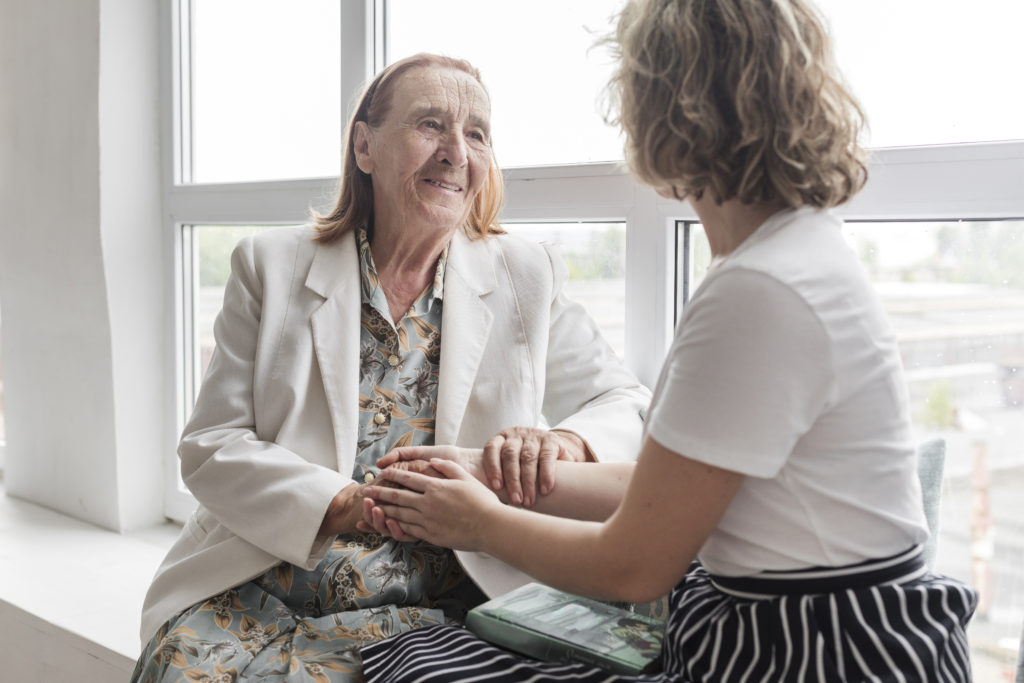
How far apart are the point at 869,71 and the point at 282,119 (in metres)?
1.70

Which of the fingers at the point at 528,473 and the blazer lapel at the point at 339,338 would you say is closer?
the fingers at the point at 528,473

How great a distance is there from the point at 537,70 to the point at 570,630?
132cm

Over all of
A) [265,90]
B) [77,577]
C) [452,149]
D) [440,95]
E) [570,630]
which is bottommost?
[77,577]

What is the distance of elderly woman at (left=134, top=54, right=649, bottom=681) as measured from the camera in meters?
1.62

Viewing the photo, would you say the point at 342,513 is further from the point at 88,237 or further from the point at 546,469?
the point at 88,237

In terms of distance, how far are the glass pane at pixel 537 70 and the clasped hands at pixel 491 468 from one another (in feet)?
2.43

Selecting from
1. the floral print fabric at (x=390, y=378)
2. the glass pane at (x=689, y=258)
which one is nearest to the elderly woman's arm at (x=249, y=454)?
the floral print fabric at (x=390, y=378)

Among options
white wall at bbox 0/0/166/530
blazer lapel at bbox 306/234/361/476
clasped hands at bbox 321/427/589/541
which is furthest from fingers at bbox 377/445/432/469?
white wall at bbox 0/0/166/530

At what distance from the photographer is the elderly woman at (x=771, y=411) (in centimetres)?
97

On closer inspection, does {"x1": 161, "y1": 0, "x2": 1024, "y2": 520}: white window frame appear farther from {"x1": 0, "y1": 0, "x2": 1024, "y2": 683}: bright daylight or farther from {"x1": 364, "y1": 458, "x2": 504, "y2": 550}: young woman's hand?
{"x1": 364, "y1": 458, "x2": 504, "y2": 550}: young woman's hand

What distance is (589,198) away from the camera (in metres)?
2.06

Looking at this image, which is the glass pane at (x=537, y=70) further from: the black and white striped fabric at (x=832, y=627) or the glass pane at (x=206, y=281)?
the black and white striped fabric at (x=832, y=627)

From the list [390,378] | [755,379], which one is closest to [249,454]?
[390,378]

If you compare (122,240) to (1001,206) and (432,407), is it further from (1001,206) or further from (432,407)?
(1001,206)
